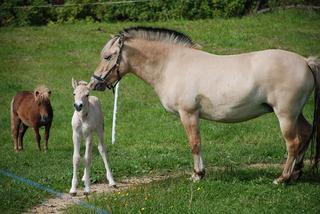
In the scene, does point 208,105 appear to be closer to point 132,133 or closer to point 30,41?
point 132,133

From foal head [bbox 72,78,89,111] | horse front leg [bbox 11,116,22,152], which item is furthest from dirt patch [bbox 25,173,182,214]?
horse front leg [bbox 11,116,22,152]

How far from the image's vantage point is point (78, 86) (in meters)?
9.25

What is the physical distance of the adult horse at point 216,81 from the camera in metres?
9.35

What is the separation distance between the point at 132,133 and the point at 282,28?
10.7 m

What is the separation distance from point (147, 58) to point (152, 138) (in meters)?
5.42

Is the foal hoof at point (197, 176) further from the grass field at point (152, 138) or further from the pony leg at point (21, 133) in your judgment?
the pony leg at point (21, 133)

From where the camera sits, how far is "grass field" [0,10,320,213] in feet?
29.1

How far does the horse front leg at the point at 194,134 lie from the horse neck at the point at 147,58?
719 millimetres

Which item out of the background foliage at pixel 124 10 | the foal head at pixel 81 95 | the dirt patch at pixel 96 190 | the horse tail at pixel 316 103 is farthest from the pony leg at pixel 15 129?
the background foliage at pixel 124 10

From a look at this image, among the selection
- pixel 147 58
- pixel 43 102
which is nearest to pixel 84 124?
pixel 147 58

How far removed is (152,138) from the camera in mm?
15391

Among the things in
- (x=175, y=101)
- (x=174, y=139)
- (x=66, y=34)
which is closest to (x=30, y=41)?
(x=66, y=34)

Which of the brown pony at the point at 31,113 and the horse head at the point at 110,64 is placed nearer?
the horse head at the point at 110,64

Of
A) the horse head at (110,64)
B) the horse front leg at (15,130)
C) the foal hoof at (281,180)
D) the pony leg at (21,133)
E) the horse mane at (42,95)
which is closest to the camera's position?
the foal hoof at (281,180)
